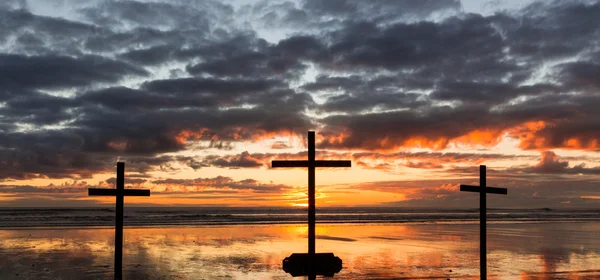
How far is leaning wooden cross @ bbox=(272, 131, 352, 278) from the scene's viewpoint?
15.4 meters

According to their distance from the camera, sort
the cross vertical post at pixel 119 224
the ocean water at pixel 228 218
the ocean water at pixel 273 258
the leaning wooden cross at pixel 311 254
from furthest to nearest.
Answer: the ocean water at pixel 228 218 → the ocean water at pixel 273 258 → the leaning wooden cross at pixel 311 254 → the cross vertical post at pixel 119 224

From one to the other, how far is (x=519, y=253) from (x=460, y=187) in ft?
34.2

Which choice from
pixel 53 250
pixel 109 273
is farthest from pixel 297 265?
Answer: pixel 53 250

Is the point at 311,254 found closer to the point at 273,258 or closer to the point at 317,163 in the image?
the point at 317,163

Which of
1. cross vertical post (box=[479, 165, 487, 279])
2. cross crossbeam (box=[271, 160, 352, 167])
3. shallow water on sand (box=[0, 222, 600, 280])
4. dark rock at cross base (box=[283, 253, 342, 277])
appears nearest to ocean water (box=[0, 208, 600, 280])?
shallow water on sand (box=[0, 222, 600, 280])

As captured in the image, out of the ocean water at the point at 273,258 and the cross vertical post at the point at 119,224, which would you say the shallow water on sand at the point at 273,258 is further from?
the cross vertical post at the point at 119,224

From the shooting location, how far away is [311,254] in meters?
16.3

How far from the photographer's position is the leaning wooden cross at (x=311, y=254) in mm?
15414

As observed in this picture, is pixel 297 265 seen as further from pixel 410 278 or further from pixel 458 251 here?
pixel 458 251

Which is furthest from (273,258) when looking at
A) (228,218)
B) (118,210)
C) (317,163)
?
(228,218)

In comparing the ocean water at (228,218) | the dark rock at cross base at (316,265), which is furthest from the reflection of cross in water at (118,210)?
the ocean water at (228,218)

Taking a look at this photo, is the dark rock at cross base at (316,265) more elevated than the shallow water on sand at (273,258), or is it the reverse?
Answer: the dark rock at cross base at (316,265)

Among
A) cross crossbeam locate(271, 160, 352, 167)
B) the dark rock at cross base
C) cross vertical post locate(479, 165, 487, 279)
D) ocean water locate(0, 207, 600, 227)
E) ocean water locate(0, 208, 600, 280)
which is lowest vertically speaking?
ocean water locate(0, 207, 600, 227)

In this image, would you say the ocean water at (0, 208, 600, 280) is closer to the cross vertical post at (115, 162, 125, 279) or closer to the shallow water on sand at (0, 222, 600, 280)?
the shallow water on sand at (0, 222, 600, 280)
